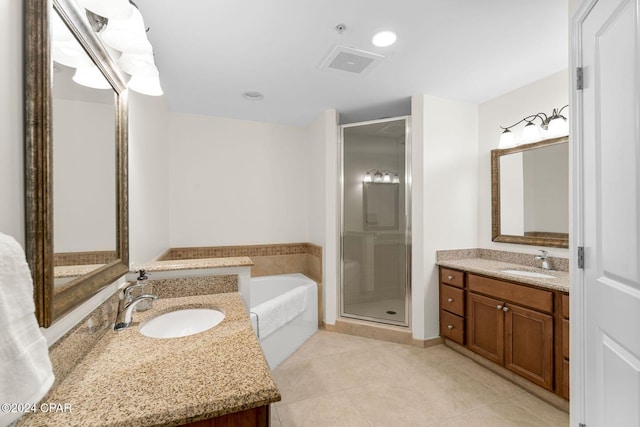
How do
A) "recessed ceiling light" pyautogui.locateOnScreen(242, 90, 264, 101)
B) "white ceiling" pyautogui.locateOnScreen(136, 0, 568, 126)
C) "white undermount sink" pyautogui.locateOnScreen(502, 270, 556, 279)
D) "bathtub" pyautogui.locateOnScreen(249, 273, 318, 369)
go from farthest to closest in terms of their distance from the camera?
"recessed ceiling light" pyautogui.locateOnScreen(242, 90, 264, 101), "bathtub" pyautogui.locateOnScreen(249, 273, 318, 369), "white undermount sink" pyautogui.locateOnScreen(502, 270, 556, 279), "white ceiling" pyautogui.locateOnScreen(136, 0, 568, 126)

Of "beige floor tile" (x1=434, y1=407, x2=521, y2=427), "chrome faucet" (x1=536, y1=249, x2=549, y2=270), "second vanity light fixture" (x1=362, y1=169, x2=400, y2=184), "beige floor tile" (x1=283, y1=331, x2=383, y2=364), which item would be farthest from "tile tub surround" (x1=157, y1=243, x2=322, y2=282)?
"chrome faucet" (x1=536, y1=249, x2=549, y2=270)

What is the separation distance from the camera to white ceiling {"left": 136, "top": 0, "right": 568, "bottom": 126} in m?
1.53

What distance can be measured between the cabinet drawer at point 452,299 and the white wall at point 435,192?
0.30ft

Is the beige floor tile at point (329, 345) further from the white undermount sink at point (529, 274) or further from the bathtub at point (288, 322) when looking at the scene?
the white undermount sink at point (529, 274)

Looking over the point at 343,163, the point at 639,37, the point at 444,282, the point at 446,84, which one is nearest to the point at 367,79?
the point at 446,84

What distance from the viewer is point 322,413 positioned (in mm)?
1793

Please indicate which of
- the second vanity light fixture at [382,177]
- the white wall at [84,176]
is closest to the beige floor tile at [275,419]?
the white wall at [84,176]

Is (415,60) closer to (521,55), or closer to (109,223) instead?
(521,55)

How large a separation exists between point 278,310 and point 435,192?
1.85 m

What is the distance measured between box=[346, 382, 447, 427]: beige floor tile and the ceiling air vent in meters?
2.40

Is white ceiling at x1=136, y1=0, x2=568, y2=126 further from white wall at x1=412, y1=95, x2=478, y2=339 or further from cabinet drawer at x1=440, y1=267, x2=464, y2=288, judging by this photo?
cabinet drawer at x1=440, y1=267, x2=464, y2=288

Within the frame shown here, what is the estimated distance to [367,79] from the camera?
7.75 ft

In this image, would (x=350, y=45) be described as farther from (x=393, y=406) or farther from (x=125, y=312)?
(x=393, y=406)

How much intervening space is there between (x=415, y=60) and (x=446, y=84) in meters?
0.56
